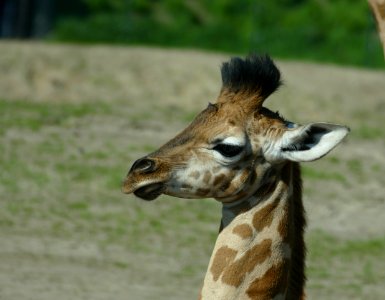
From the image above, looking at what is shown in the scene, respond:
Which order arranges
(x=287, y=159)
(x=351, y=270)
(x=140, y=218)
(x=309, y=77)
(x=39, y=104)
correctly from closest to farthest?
(x=287, y=159), (x=351, y=270), (x=140, y=218), (x=39, y=104), (x=309, y=77)

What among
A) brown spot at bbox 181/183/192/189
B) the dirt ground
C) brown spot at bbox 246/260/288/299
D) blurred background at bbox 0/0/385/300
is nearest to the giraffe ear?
brown spot at bbox 181/183/192/189

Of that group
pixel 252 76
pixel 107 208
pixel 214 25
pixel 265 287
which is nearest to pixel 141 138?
pixel 107 208

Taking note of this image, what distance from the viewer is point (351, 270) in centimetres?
1205

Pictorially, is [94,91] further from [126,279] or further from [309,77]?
[126,279]

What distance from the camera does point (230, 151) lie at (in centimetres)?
632

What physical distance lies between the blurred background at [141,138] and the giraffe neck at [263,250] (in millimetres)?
2923

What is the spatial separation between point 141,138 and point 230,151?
406 inches

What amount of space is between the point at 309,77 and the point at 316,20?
7643 millimetres

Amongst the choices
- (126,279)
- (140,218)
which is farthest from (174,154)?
(140,218)

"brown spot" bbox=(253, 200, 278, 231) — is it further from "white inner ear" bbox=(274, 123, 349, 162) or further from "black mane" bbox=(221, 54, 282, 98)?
"black mane" bbox=(221, 54, 282, 98)

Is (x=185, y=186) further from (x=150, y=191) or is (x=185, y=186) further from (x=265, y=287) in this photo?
(x=265, y=287)

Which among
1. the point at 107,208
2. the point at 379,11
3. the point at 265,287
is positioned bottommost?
the point at 265,287

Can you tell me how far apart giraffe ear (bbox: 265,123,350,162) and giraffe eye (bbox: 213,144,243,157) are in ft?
0.53

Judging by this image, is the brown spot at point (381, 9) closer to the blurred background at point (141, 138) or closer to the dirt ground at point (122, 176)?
the blurred background at point (141, 138)
